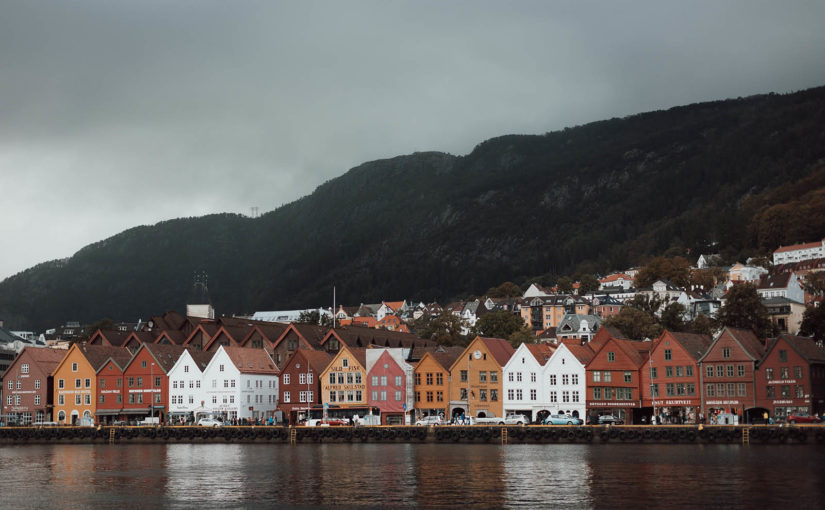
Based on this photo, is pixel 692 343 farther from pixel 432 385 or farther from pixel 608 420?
pixel 432 385

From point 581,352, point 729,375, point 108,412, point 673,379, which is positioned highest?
point 581,352

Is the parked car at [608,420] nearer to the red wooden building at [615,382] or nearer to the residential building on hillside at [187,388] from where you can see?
the red wooden building at [615,382]

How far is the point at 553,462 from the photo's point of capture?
7369 cm

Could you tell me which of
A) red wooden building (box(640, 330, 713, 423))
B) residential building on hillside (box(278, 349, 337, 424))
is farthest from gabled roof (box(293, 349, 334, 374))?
red wooden building (box(640, 330, 713, 423))

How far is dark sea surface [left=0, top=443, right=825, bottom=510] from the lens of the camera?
2072 inches

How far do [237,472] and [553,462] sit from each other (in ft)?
74.8

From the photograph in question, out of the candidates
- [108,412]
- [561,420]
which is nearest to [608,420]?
[561,420]

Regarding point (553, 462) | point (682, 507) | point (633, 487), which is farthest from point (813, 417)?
point (682, 507)

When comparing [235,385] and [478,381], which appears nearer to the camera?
[478,381]

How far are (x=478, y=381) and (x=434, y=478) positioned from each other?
5443 centimetres

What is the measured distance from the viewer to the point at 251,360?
5037 inches

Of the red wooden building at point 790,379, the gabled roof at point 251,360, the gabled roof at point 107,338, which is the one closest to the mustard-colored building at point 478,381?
the gabled roof at point 251,360

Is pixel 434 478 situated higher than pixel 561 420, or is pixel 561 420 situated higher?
pixel 561 420

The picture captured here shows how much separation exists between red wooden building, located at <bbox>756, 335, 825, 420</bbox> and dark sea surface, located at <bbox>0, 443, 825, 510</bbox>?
21764mm
